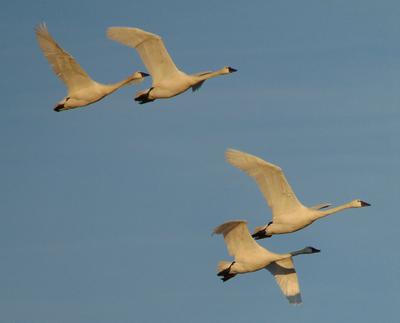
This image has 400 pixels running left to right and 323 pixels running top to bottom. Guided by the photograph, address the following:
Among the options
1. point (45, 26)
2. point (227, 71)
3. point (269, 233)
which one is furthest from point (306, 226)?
point (45, 26)

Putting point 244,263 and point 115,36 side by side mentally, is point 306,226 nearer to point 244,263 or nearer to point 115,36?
point 244,263

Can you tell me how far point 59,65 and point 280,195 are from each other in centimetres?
1183

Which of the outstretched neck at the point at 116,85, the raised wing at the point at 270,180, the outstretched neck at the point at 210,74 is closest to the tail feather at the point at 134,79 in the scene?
the outstretched neck at the point at 116,85

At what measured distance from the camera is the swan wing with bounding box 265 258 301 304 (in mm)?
84938

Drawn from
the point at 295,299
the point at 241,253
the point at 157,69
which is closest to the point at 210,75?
the point at 157,69

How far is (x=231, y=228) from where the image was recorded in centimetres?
8019

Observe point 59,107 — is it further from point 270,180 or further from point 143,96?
point 270,180

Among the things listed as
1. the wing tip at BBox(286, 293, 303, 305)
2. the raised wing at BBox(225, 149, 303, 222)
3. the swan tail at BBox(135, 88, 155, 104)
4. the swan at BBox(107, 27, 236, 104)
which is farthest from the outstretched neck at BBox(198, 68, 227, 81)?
the wing tip at BBox(286, 293, 303, 305)

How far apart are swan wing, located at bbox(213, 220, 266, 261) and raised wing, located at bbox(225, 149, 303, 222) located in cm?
154

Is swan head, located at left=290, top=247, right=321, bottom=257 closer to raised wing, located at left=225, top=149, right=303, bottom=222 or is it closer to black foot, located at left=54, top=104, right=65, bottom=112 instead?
raised wing, located at left=225, top=149, right=303, bottom=222

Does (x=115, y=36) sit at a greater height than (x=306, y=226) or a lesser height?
greater

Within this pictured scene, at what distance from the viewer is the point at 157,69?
3287 inches

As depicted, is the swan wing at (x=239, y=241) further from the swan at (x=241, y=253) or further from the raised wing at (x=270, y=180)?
the raised wing at (x=270, y=180)

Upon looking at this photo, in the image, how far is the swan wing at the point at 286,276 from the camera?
84938mm
